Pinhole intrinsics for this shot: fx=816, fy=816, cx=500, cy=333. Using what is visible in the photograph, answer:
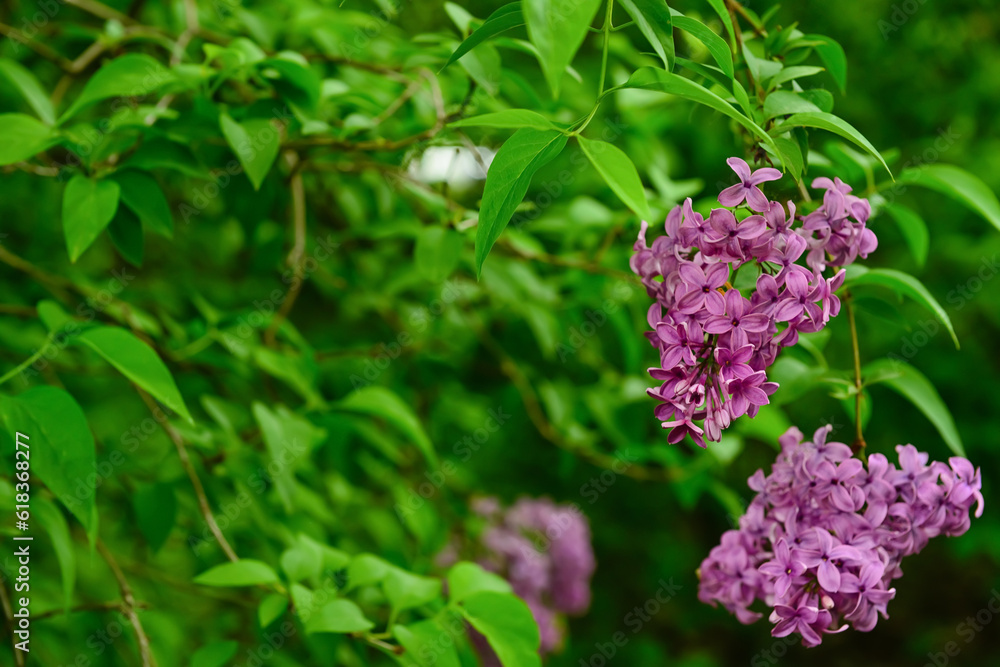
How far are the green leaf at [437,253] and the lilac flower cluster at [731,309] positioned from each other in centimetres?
41

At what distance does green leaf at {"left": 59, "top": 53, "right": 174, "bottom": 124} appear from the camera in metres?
0.82

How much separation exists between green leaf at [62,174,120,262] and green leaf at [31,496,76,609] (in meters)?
0.27

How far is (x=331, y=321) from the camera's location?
1934 mm

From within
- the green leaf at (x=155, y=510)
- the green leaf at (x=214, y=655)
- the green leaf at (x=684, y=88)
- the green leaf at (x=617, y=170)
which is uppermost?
the green leaf at (x=684, y=88)

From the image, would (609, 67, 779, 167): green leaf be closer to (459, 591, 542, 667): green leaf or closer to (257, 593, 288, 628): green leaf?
(459, 591, 542, 667): green leaf

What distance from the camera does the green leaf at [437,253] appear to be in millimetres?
992

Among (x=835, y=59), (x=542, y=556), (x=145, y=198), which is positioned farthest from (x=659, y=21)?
(x=542, y=556)

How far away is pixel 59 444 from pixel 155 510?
1.15ft

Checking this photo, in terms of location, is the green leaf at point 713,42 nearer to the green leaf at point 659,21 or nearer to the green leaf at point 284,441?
the green leaf at point 659,21

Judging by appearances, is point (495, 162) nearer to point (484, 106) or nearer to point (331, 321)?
point (484, 106)

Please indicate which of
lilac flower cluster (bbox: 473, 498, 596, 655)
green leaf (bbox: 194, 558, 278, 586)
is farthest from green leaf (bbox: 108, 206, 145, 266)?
lilac flower cluster (bbox: 473, 498, 596, 655)

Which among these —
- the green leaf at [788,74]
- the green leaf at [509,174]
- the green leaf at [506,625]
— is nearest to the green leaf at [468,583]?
the green leaf at [506,625]

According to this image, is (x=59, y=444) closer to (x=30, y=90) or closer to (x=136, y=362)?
(x=136, y=362)

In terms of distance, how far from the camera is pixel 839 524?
0.69 metres
